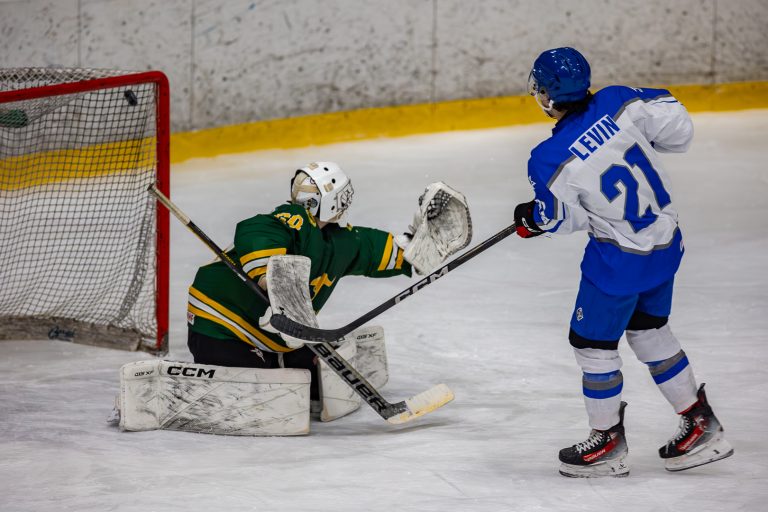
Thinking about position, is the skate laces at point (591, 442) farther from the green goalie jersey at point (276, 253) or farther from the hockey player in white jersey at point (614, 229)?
the green goalie jersey at point (276, 253)

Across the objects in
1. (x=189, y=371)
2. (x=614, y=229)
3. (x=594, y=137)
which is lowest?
(x=189, y=371)

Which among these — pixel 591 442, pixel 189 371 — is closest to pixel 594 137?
pixel 591 442

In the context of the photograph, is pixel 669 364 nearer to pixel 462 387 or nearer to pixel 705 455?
pixel 705 455

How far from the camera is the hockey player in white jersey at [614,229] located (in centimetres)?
220

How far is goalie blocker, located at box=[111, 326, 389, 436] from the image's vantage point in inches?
105

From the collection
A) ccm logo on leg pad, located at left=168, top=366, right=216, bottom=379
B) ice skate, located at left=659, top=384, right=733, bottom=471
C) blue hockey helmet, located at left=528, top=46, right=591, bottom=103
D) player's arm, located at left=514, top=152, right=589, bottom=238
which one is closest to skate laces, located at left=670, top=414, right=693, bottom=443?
ice skate, located at left=659, top=384, right=733, bottom=471

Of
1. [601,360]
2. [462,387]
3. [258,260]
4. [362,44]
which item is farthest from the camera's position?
[362,44]

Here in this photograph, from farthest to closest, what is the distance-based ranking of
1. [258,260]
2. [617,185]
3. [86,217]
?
[86,217]
[258,260]
[617,185]

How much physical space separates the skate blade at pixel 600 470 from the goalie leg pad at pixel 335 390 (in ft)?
2.39

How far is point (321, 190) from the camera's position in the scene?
9.16 feet

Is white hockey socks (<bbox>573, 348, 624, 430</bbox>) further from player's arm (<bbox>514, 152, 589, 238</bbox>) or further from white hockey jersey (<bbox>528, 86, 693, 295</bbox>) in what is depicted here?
player's arm (<bbox>514, 152, 589, 238</bbox>)

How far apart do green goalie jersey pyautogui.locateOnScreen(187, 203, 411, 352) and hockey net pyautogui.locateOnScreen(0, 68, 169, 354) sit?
0.57 metres

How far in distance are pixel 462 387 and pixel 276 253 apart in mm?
774

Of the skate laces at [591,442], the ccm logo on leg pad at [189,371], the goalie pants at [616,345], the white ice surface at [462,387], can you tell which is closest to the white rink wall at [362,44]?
the white ice surface at [462,387]
